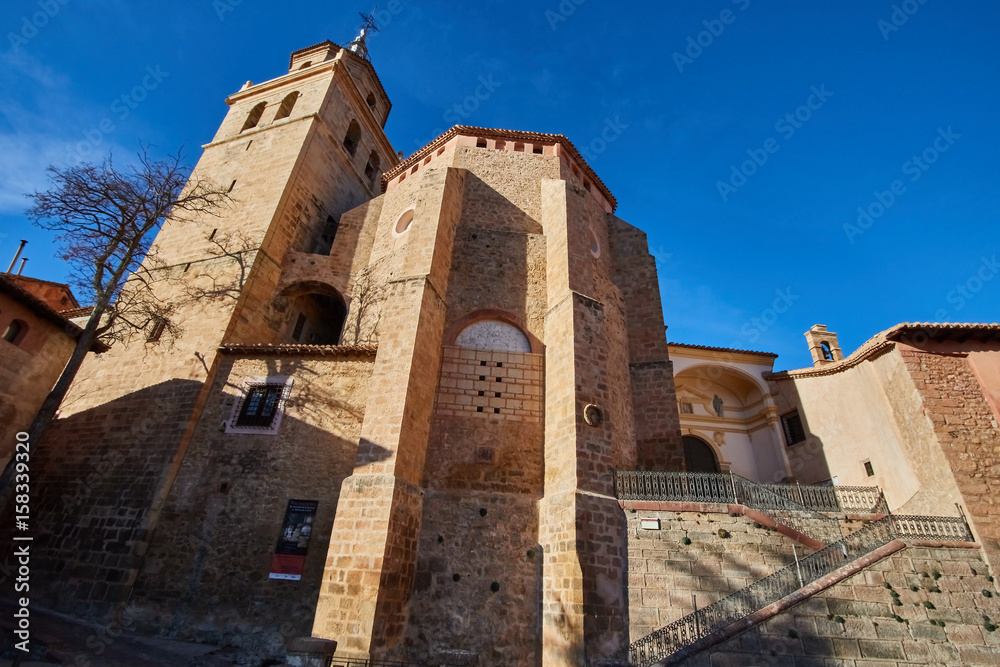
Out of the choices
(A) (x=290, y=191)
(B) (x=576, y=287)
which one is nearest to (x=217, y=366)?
(A) (x=290, y=191)

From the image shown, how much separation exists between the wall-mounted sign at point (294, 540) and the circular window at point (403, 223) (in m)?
8.00

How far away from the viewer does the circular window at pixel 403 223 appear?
14.7 m

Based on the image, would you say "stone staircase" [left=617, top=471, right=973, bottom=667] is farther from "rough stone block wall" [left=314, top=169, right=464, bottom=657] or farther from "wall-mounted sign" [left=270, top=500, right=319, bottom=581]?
"wall-mounted sign" [left=270, top=500, right=319, bottom=581]

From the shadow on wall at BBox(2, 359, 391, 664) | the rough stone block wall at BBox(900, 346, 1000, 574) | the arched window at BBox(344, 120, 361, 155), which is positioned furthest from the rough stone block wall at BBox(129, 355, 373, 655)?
the arched window at BBox(344, 120, 361, 155)

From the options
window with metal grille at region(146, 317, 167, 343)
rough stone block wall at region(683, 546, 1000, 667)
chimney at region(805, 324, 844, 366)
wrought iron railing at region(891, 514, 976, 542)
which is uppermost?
chimney at region(805, 324, 844, 366)

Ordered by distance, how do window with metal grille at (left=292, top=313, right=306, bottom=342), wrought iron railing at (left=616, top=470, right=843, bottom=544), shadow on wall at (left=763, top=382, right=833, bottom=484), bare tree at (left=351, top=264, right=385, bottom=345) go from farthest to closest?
shadow on wall at (left=763, top=382, right=833, bottom=484) < window with metal grille at (left=292, top=313, right=306, bottom=342) < bare tree at (left=351, top=264, right=385, bottom=345) < wrought iron railing at (left=616, top=470, right=843, bottom=544)

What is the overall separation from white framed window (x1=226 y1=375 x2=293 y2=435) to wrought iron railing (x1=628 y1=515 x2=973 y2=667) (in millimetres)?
8329

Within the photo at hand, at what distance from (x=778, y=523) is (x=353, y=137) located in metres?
21.6

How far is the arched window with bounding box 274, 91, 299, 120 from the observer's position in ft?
66.7

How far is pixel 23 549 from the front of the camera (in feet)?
34.1

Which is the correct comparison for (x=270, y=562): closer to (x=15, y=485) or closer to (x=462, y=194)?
(x=15, y=485)

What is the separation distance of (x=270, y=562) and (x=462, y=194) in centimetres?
1031

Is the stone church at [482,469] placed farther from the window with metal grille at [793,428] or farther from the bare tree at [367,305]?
the window with metal grille at [793,428]

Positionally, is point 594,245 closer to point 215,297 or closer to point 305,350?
point 305,350
